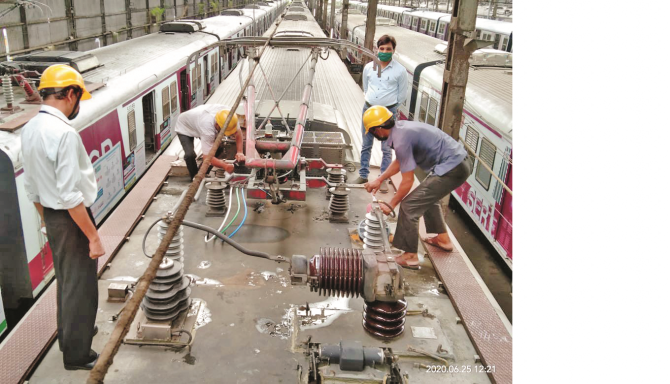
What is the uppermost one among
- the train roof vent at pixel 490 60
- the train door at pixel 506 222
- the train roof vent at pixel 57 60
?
the train roof vent at pixel 490 60

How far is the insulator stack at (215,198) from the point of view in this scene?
558cm

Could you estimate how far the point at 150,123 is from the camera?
28.2ft

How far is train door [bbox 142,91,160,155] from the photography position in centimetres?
832

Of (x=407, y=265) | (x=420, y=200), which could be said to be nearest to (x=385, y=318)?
(x=407, y=265)

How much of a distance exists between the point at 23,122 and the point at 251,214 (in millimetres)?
2454

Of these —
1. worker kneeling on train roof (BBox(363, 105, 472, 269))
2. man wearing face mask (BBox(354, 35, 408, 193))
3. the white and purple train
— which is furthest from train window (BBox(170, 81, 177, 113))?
worker kneeling on train roof (BBox(363, 105, 472, 269))

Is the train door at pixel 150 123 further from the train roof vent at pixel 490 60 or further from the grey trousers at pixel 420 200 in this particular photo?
the train roof vent at pixel 490 60

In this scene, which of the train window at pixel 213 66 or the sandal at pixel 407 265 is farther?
the train window at pixel 213 66

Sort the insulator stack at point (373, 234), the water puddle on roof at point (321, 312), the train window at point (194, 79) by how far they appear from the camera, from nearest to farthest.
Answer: the water puddle on roof at point (321, 312) < the insulator stack at point (373, 234) < the train window at point (194, 79)

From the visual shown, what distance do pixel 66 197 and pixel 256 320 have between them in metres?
1.73

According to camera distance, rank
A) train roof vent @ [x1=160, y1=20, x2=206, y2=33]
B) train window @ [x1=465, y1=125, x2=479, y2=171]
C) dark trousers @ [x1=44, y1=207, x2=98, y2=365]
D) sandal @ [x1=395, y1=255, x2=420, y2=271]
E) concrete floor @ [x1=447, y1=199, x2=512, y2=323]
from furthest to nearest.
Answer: train roof vent @ [x1=160, y1=20, x2=206, y2=33], train window @ [x1=465, y1=125, x2=479, y2=171], concrete floor @ [x1=447, y1=199, x2=512, y2=323], sandal @ [x1=395, y1=255, x2=420, y2=271], dark trousers @ [x1=44, y1=207, x2=98, y2=365]

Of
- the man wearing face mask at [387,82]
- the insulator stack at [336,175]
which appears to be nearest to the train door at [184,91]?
the man wearing face mask at [387,82]

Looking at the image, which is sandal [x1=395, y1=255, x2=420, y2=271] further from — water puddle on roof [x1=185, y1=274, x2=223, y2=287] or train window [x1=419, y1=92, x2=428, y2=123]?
train window [x1=419, y1=92, x2=428, y2=123]

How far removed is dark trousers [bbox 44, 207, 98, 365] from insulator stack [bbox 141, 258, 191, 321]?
40 cm
